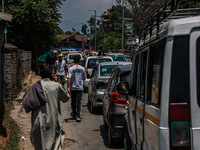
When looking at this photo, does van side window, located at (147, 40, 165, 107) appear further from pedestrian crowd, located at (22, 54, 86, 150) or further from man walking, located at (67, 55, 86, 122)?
man walking, located at (67, 55, 86, 122)

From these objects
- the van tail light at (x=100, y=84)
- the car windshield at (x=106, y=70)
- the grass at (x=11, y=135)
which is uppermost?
the car windshield at (x=106, y=70)

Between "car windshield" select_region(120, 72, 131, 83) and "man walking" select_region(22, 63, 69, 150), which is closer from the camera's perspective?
"man walking" select_region(22, 63, 69, 150)

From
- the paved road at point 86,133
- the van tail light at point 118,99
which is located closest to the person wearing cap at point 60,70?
the paved road at point 86,133

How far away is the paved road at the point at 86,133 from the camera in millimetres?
6862

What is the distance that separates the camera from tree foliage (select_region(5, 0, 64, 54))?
2195cm

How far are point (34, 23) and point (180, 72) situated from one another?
21.4 metres

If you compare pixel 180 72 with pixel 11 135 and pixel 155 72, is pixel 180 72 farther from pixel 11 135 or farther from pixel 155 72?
pixel 11 135

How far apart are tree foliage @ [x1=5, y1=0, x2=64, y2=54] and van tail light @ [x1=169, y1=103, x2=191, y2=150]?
2032 centimetres

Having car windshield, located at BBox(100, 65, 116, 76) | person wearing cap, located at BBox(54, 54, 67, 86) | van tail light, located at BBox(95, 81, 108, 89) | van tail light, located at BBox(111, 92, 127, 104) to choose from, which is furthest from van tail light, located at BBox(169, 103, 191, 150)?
person wearing cap, located at BBox(54, 54, 67, 86)

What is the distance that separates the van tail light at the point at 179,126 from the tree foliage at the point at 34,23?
2032 cm

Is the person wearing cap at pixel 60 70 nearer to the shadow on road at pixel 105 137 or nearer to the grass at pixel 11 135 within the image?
the shadow on road at pixel 105 137

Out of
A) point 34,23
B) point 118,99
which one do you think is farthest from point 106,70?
point 34,23

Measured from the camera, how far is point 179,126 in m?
2.57

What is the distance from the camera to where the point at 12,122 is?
24.7ft
